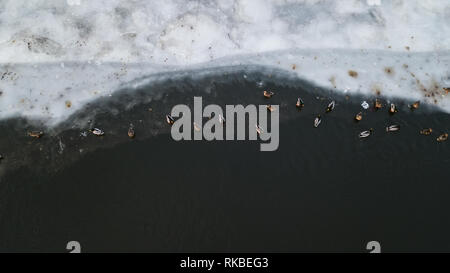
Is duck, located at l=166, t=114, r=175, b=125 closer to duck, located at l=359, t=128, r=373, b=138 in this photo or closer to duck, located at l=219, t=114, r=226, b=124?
duck, located at l=219, t=114, r=226, b=124

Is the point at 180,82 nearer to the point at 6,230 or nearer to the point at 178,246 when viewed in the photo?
the point at 178,246

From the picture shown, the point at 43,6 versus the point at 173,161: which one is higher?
the point at 43,6

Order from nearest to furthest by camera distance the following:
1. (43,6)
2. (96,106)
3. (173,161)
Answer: (173,161) < (96,106) < (43,6)

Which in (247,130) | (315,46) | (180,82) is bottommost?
(247,130)

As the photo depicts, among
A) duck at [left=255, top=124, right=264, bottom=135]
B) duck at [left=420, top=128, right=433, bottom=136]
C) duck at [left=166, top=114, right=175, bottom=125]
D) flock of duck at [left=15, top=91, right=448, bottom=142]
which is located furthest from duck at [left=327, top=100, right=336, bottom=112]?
duck at [left=166, top=114, right=175, bottom=125]

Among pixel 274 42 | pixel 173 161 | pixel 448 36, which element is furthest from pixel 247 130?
pixel 448 36

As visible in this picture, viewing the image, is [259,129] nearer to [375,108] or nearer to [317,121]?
[317,121]

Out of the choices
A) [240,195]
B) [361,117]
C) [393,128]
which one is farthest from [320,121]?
[240,195]
